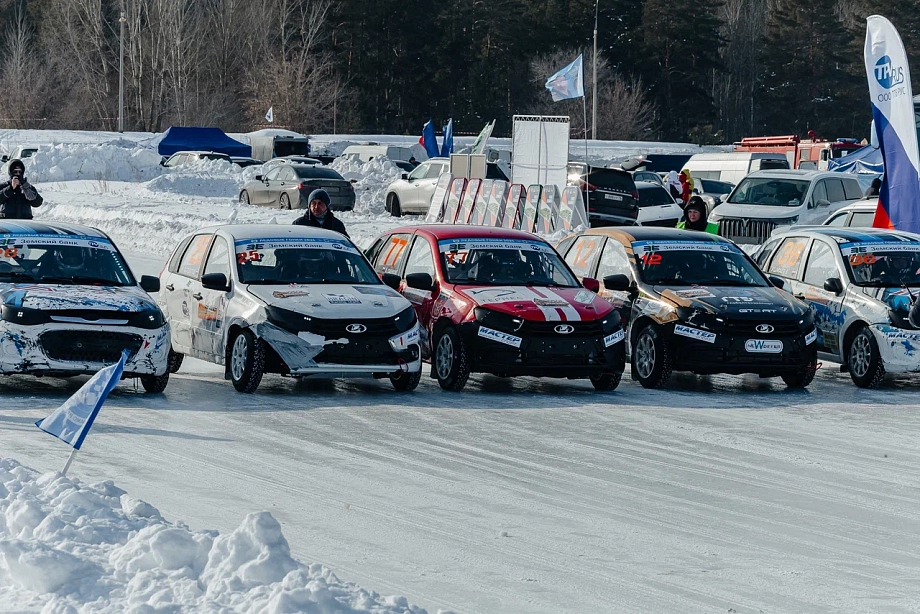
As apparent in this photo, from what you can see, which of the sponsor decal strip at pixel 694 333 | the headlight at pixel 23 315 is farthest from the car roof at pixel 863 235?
the headlight at pixel 23 315

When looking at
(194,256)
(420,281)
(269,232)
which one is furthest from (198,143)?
(420,281)

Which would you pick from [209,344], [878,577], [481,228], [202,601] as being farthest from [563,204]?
[202,601]

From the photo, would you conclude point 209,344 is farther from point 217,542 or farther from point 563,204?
point 563,204

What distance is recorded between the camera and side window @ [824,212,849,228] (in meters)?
20.9

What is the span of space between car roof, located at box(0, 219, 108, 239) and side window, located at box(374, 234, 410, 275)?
280 centimetres

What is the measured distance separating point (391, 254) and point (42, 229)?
3.40 meters

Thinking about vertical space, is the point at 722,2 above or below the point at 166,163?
above

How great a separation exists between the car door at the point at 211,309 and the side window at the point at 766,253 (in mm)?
5704

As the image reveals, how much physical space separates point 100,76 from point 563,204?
70.2 m

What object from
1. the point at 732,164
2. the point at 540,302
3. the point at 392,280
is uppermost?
the point at 732,164

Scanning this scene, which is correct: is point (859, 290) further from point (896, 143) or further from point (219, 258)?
point (219, 258)

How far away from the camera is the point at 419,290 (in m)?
13.6

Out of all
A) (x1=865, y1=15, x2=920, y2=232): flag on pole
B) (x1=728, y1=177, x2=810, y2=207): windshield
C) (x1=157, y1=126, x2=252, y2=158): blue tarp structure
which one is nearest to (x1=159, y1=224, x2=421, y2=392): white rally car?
(x1=865, y1=15, x2=920, y2=232): flag on pole

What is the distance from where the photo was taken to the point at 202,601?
525 centimetres
